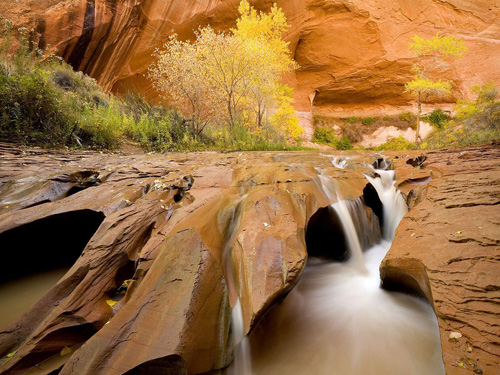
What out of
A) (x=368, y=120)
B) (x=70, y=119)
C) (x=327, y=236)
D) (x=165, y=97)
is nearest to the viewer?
(x=327, y=236)

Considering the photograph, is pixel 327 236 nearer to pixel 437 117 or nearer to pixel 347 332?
pixel 347 332

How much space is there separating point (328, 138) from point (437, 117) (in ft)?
30.0

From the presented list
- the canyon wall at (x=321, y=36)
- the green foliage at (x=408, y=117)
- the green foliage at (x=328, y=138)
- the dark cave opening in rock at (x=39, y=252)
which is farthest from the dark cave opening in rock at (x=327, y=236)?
the green foliage at (x=408, y=117)

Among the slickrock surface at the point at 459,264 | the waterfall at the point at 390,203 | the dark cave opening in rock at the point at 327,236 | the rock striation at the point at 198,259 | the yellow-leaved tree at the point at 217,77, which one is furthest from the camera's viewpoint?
the yellow-leaved tree at the point at 217,77

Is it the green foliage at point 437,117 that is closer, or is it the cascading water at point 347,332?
the cascading water at point 347,332

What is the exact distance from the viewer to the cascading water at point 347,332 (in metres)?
1.72

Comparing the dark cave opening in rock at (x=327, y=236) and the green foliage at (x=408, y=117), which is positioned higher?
the green foliage at (x=408, y=117)

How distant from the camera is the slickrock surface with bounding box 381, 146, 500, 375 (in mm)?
1269

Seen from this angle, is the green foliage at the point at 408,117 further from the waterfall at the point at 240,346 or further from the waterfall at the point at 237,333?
the waterfall at the point at 240,346

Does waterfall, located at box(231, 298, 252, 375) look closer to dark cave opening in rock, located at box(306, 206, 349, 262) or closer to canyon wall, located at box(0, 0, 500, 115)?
dark cave opening in rock, located at box(306, 206, 349, 262)

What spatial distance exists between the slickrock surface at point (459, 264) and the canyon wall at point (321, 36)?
15.3 meters

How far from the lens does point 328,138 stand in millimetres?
21188

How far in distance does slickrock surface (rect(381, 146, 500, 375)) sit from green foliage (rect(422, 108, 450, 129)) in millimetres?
21651

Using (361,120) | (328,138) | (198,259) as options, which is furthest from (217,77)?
(361,120)
